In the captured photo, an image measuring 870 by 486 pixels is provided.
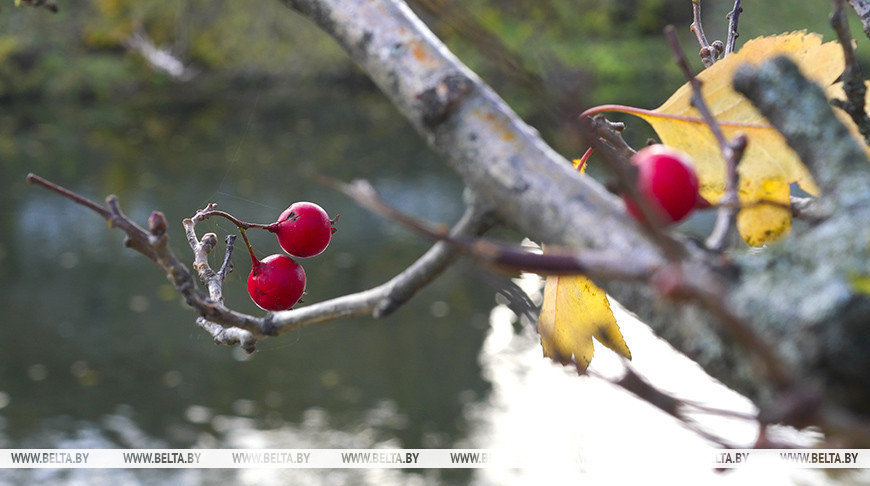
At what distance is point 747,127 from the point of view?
1.85ft

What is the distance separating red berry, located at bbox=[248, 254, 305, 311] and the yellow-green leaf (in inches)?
12.6

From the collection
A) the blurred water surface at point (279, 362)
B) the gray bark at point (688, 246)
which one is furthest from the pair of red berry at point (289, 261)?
the blurred water surface at point (279, 362)

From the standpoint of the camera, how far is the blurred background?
510 cm

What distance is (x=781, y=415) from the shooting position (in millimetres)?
241

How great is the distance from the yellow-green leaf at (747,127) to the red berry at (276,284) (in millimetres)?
321

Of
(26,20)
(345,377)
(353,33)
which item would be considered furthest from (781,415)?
(26,20)

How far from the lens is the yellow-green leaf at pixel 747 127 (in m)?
0.54

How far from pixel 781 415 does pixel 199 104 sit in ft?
53.2

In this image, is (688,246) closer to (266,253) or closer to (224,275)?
(224,275)

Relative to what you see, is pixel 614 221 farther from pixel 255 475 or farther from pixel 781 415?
pixel 255 475

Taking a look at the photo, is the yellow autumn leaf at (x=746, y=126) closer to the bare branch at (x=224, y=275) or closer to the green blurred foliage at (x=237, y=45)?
the bare branch at (x=224, y=275)

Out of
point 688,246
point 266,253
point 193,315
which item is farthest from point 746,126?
point 193,315

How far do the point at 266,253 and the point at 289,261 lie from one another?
48 cm

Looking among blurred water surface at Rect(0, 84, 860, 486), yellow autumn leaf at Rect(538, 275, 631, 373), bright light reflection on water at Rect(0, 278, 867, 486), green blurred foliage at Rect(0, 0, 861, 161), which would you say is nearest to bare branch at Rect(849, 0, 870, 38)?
yellow autumn leaf at Rect(538, 275, 631, 373)
